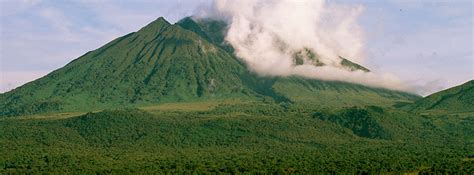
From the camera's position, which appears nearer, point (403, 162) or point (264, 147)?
point (403, 162)

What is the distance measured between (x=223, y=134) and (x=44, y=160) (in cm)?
Answer: 5668

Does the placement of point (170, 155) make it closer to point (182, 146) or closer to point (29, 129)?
point (182, 146)

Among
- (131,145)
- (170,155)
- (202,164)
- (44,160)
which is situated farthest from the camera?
(131,145)

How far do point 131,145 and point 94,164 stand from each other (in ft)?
126

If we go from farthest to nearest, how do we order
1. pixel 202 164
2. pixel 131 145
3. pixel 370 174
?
1. pixel 131 145
2. pixel 202 164
3. pixel 370 174

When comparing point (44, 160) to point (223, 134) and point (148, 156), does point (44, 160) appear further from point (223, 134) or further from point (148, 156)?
point (223, 134)

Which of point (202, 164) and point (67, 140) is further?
point (67, 140)

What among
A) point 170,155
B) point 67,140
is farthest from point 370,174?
point 67,140

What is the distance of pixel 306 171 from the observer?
448ft

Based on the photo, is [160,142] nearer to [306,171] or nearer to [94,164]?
[94,164]

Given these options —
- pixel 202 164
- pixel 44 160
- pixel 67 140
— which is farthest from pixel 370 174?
pixel 67 140

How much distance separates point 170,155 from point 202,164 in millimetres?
22090

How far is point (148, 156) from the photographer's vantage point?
539 ft

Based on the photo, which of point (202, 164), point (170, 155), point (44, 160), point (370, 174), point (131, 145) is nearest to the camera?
point (370, 174)
